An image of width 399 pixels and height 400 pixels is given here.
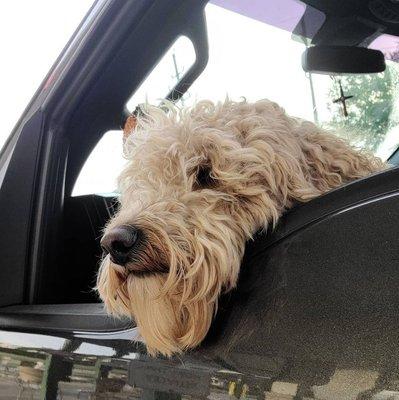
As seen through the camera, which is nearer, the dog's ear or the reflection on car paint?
the reflection on car paint

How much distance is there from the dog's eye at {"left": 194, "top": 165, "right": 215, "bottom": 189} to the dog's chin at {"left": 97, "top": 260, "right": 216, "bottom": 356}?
39 centimetres

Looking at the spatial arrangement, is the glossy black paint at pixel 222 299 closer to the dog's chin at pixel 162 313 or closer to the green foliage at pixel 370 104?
the dog's chin at pixel 162 313

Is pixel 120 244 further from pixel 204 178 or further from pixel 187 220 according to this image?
pixel 204 178

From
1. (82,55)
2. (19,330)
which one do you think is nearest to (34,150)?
(82,55)

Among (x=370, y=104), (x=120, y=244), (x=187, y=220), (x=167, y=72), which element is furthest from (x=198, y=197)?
(x=370, y=104)

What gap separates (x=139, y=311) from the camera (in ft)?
5.39

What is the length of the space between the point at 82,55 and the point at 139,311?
114cm

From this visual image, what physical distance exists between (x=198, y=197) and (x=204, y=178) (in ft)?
0.44

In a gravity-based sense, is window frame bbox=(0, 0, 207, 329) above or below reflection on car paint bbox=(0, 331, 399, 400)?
above

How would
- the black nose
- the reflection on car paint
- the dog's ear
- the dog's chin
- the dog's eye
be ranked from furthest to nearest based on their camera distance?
the dog's ear, the dog's eye, the black nose, the dog's chin, the reflection on car paint

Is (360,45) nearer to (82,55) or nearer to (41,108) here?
(82,55)

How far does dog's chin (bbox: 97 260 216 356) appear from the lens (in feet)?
4.95

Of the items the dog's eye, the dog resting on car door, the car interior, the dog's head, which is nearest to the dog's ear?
the car interior

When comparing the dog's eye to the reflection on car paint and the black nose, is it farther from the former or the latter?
the reflection on car paint
